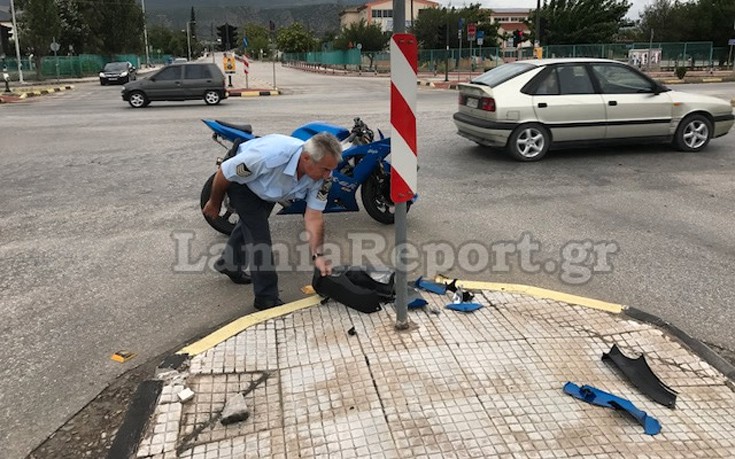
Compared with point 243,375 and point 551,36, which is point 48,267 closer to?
point 243,375

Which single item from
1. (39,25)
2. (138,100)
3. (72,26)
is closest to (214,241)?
(138,100)

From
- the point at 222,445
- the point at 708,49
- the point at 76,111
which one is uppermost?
the point at 708,49

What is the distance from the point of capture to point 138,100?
21.1m

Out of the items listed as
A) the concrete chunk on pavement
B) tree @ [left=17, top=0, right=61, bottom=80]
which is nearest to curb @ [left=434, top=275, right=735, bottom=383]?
the concrete chunk on pavement

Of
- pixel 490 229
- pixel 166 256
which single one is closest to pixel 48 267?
pixel 166 256

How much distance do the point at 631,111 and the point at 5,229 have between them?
29.6 feet

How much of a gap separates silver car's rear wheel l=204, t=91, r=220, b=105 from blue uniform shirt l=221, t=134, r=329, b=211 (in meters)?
18.8

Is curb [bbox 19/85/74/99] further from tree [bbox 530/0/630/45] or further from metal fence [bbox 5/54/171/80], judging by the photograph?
tree [bbox 530/0/630/45]

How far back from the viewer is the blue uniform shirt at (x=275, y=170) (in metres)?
4.05

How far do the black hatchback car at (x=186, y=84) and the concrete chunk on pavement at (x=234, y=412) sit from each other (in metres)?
20.0

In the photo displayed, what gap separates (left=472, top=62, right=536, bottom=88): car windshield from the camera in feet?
31.9

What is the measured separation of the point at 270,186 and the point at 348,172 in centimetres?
226

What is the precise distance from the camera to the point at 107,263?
5.63m
